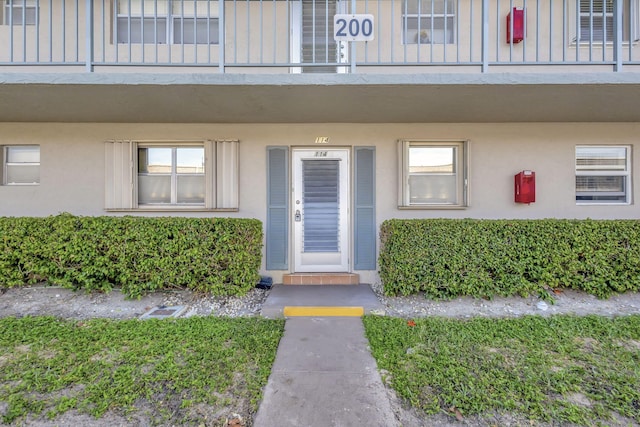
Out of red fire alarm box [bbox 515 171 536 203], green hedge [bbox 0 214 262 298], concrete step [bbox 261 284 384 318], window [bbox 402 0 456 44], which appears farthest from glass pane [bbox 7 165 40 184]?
red fire alarm box [bbox 515 171 536 203]

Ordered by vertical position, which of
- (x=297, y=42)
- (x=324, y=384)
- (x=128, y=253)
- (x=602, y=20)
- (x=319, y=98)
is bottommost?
(x=324, y=384)

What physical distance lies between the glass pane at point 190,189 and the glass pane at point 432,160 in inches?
141

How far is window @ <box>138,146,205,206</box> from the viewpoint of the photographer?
4.96 metres

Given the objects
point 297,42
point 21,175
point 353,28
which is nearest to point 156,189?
point 21,175

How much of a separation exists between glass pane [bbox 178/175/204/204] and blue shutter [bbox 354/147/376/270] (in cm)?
263

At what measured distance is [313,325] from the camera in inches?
132

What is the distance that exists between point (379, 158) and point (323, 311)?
8.54 feet

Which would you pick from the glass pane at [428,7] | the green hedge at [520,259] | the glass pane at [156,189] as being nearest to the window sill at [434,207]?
the green hedge at [520,259]

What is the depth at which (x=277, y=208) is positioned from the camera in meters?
4.84

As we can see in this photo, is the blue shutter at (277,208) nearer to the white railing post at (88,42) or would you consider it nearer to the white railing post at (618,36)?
the white railing post at (88,42)

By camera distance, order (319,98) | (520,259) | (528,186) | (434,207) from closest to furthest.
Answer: (319,98)
(520,259)
(528,186)
(434,207)

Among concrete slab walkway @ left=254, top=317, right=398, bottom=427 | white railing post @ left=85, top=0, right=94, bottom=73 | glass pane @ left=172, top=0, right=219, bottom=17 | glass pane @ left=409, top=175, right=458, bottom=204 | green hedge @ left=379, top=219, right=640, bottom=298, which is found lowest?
concrete slab walkway @ left=254, top=317, right=398, bottom=427

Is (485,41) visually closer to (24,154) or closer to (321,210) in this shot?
(321,210)

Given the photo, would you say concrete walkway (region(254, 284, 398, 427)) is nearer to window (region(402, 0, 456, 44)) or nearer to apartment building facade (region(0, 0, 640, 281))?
apartment building facade (region(0, 0, 640, 281))
